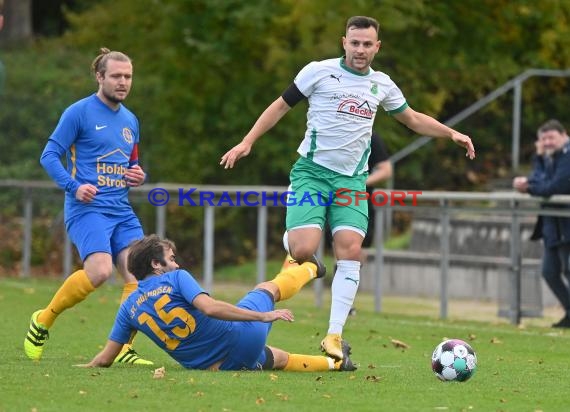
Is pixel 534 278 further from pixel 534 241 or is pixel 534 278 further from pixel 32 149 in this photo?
pixel 32 149

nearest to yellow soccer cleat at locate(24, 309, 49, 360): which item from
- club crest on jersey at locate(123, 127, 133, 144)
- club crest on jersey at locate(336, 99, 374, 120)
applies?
club crest on jersey at locate(123, 127, 133, 144)

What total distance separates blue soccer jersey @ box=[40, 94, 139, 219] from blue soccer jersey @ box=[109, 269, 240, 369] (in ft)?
4.65

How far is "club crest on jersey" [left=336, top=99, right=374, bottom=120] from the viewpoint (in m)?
9.89

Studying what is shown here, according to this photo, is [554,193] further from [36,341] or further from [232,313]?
[232,313]

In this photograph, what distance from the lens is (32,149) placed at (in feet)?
74.3

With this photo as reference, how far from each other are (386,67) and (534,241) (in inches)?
277

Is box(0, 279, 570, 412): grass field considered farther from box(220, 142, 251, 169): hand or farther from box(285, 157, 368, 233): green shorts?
box(220, 142, 251, 169): hand

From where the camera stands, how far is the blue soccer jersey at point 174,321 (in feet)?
29.0

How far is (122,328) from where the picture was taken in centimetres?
902

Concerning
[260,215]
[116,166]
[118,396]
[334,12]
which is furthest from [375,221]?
[118,396]

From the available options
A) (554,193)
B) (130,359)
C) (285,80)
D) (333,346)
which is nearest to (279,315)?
(333,346)

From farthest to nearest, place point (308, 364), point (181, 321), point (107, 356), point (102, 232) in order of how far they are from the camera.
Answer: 1. point (102, 232)
2. point (308, 364)
3. point (107, 356)
4. point (181, 321)

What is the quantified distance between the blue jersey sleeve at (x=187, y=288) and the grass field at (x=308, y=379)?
19.3 inches

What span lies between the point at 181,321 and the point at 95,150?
75.6 inches
